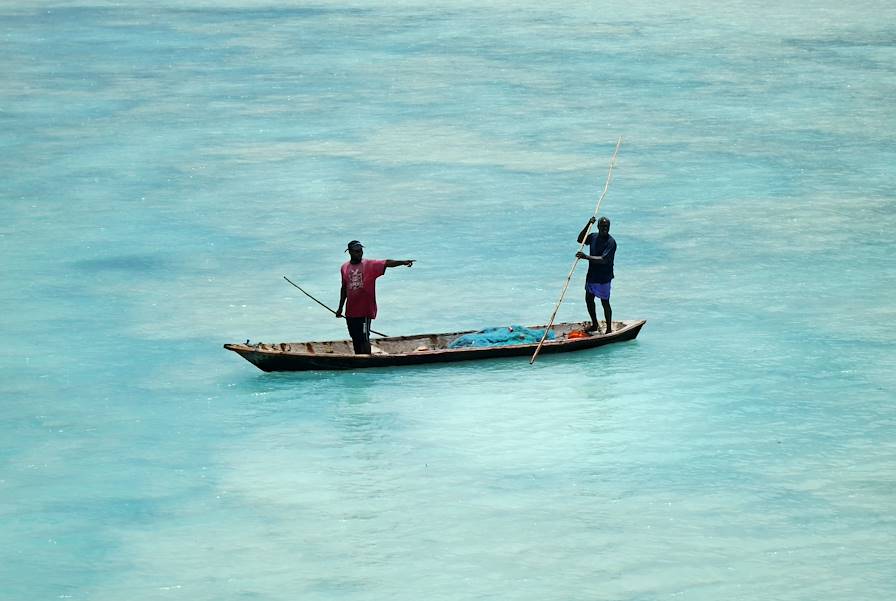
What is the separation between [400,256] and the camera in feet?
86.6

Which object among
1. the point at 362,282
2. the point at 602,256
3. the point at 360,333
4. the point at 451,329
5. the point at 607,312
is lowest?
the point at 451,329

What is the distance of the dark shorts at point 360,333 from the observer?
65.6 ft

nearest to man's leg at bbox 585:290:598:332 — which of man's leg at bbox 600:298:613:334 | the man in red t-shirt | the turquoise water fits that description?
man's leg at bbox 600:298:613:334

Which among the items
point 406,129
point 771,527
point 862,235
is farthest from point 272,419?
point 406,129

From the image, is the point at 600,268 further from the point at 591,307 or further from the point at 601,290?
the point at 591,307

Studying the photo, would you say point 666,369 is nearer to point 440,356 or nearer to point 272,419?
point 440,356

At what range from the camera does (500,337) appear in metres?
20.7

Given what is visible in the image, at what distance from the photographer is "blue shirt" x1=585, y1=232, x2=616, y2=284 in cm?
2062

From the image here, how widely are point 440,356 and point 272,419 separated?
8.20 ft

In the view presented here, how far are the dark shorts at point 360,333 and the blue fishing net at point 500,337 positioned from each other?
1.20 metres

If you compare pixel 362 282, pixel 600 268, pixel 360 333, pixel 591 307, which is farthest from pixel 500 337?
pixel 362 282

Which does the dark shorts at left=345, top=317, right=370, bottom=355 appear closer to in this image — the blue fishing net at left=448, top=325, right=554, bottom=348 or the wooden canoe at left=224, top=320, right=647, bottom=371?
the wooden canoe at left=224, top=320, right=647, bottom=371

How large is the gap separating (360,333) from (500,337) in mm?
1925

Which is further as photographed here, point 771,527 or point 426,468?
point 426,468
